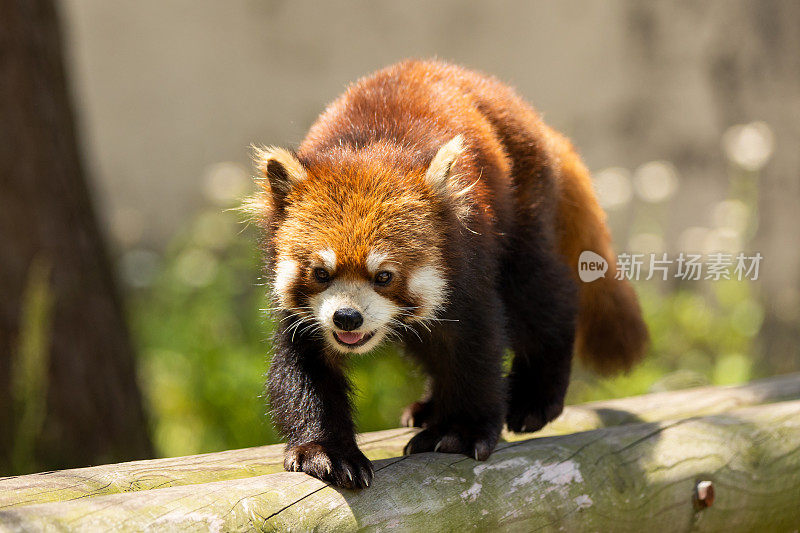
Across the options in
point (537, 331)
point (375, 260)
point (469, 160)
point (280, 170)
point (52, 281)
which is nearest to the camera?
point (375, 260)

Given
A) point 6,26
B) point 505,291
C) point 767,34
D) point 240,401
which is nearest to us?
point 505,291

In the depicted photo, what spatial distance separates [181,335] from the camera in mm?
5422

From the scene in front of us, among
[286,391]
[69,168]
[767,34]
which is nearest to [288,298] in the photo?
[286,391]

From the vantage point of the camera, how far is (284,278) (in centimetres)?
247

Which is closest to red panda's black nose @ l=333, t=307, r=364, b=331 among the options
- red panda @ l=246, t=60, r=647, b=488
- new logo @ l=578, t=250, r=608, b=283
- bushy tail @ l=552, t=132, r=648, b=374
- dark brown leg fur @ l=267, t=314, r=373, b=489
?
red panda @ l=246, t=60, r=647, b=488

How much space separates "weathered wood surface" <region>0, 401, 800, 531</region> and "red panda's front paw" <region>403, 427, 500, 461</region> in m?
0.03

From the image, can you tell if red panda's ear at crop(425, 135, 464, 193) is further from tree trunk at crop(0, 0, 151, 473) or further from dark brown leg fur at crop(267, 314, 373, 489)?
tree trunk at crop(0, 0, 151, 473)

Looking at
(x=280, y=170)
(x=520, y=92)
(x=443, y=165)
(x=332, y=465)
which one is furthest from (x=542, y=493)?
(x=520, y=92)

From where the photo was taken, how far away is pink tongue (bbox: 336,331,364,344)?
240cm

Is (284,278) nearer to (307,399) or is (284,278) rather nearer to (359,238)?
(359,238)

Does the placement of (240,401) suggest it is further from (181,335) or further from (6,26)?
(6,26)

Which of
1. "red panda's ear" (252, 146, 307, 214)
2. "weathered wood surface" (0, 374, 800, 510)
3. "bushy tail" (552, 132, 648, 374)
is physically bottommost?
"weathered wood surface" (0, 374, 800, 510)

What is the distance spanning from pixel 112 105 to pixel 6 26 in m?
2.84

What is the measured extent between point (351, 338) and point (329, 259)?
0.76ft
